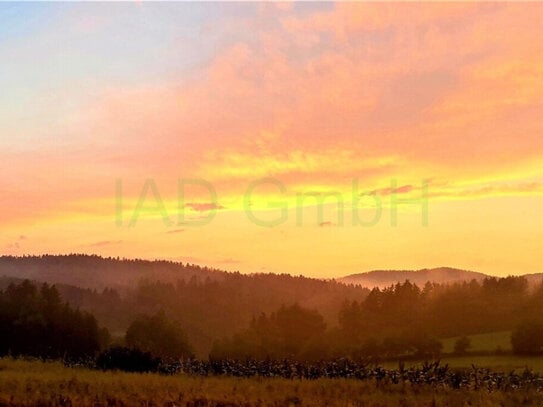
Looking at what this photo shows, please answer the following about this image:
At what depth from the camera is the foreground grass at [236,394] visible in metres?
17.8

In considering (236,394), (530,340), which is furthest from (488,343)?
(236,394)

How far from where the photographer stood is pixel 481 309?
123 metres

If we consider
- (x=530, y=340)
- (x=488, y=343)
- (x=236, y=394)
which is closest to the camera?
(x=236, y=394)

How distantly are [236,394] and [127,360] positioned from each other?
1757cm

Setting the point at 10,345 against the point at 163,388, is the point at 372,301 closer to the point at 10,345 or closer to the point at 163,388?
the point at 10,345

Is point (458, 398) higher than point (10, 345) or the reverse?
higher

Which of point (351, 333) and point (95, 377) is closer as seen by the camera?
Answer: point (95, 377)

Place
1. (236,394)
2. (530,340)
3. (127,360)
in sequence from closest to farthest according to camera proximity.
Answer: (236,394) → (127,360) → (530,340)

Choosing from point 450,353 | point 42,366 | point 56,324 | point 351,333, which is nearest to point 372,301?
point 351,333

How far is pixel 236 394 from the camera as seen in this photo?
18.7 metres

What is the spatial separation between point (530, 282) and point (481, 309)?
2276 cm

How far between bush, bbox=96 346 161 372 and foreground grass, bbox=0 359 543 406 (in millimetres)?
11247

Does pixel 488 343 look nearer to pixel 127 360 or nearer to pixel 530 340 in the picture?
pixel 530 340

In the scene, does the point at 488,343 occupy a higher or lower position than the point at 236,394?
lower
